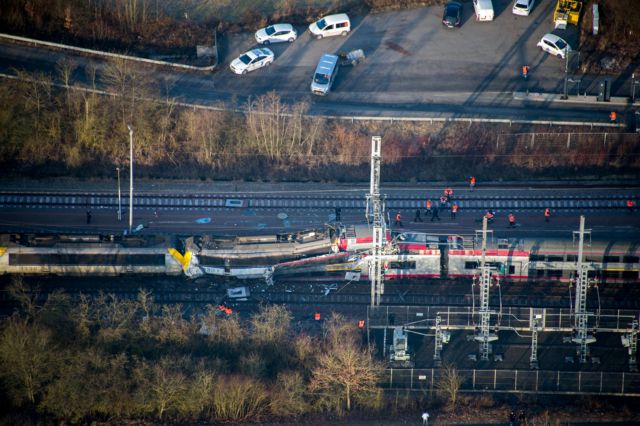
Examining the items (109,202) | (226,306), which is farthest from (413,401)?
(109,202)

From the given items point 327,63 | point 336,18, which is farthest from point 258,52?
point 336,18

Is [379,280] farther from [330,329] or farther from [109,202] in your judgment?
[109,202]

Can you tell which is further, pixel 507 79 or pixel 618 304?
pixel 507 79

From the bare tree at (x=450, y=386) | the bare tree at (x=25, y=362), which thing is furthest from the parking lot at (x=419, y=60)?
the bare tree at (x=25, y=362)

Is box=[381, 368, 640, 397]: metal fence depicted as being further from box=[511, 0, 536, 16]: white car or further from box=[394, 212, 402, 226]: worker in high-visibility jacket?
box=[511, 0, 536, 16]: white car

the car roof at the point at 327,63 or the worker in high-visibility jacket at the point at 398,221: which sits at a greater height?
the car roof at the point at 327,63

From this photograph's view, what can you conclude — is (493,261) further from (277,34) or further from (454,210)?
(277,34)

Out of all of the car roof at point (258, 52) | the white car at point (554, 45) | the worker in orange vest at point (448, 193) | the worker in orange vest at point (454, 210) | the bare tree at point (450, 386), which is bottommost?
the bare tree at point (450, 386)

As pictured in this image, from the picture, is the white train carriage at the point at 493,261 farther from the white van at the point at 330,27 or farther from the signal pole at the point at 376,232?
the white van at the point at 330,27
